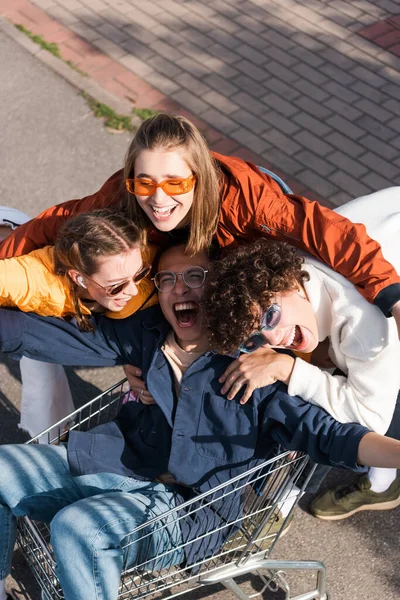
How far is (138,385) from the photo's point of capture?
10.8ft

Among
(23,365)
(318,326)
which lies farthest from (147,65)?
(318,326)

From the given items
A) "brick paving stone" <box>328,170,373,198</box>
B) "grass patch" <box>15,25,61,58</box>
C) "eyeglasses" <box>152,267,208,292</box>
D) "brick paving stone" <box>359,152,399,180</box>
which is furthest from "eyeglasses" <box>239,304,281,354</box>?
"grass patch" <box>15,25,61,58</box>

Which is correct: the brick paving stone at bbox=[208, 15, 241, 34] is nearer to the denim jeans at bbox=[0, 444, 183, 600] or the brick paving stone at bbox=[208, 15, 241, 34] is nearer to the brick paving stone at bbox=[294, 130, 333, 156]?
the brick paving stone at bbox=[294, 130, 333, 156]

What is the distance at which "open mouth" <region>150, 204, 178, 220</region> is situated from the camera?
10.4ft

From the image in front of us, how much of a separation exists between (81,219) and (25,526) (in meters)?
1.14

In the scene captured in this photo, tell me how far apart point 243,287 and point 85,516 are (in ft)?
3.12

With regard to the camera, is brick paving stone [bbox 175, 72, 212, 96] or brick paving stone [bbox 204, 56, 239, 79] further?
brick paving stone [bbox 204, 56, 239, 79]

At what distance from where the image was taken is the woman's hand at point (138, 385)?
10.7 ft

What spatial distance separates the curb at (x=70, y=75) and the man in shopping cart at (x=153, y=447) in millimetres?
3022

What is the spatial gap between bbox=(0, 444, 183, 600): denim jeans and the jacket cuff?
1.04 meters

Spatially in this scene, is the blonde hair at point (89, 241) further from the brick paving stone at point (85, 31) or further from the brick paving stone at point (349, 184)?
the brick paving stone at point (85, 31)

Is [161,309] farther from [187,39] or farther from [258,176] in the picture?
[187,39]

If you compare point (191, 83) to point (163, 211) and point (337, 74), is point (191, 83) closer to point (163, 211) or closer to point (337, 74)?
point (337, 74)

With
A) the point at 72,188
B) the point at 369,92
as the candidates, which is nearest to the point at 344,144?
the point at 369,92
